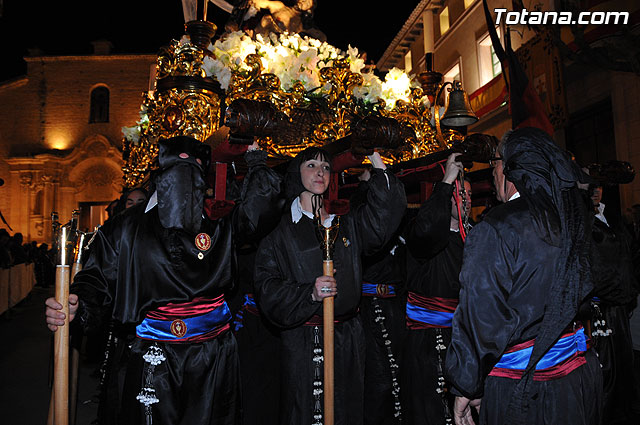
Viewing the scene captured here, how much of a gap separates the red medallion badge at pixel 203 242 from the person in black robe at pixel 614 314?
281 centimetres

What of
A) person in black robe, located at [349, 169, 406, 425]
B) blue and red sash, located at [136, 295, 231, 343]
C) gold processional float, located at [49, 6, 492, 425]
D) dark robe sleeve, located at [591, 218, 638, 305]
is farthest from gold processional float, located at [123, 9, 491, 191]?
dark robe sleeve, located at [591, 218, 638, 305]

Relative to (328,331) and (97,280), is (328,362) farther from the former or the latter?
(97,280)

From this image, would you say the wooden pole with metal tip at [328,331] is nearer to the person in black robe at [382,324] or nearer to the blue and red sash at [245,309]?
the person in black robe at [382,324]

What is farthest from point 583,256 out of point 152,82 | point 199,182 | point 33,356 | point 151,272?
point 33,356

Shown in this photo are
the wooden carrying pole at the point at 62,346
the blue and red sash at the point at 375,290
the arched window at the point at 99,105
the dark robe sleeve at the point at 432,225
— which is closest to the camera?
the wooden carrying pole at the point at 62,346

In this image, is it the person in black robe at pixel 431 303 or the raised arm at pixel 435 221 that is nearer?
the raised arm at pixel 435 221

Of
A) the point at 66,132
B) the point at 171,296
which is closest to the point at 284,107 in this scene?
the point at 171,296

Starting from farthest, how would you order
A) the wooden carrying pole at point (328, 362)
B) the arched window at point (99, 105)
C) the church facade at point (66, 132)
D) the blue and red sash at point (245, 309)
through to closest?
the arched window at point (99, 105)
the church facade at point (66, 132)
the blue and red sash at point (245, 309)
the wooden carrying pole at point (328, 362)

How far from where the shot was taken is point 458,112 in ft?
11.7

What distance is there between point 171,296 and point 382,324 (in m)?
1.97

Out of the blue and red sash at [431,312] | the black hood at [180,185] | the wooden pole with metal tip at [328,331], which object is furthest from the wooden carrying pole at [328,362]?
the blue and red sash at [431,312]

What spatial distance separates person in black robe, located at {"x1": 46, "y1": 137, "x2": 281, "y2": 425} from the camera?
100.0 inches

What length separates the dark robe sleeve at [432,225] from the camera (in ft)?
10.1

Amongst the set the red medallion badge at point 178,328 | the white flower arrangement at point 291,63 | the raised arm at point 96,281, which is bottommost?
the red medallion badge at point 178,328
